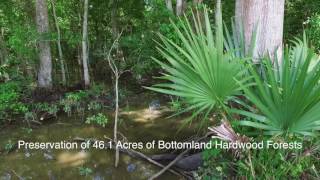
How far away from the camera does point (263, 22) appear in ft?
11.9

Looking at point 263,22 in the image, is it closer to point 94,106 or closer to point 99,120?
point 99,120

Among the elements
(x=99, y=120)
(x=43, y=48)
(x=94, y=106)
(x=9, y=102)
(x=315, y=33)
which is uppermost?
(x=315, y=33)

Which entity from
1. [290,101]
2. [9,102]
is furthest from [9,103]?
[290,101]

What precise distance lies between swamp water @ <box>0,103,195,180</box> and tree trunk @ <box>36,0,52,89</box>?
1322 mm

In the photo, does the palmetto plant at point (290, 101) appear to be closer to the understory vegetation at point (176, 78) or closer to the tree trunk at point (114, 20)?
the understory vegetation at point (176, 78)

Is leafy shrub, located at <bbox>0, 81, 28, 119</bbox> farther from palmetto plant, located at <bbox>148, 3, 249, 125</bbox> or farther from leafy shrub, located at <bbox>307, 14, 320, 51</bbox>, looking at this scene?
leafy shrub, located at <bbox>307, 14, 320, 51</bbox>

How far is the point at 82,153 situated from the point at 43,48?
11.2 ft

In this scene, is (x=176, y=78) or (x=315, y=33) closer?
(x=176, y=78)

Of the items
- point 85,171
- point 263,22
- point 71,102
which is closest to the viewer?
point 263,22

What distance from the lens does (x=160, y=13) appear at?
825 cm

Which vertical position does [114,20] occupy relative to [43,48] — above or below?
above

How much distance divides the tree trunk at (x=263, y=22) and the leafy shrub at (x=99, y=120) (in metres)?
4.08

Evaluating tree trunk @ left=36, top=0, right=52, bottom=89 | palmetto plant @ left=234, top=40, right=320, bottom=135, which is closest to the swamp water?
tree trunk @ left=36, top=0, right=52, bottom=89

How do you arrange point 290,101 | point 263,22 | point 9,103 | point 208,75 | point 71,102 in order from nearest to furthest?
point 290,101
point 208,75
point 263,22
point 9,103
point 71,102
